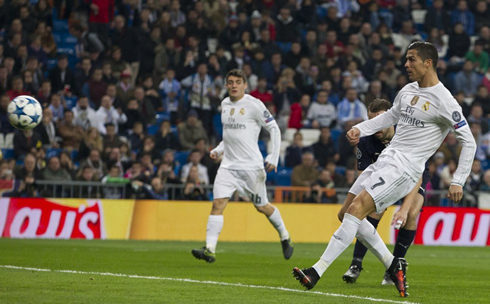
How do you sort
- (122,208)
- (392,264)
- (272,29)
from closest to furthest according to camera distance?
(392,264) < (122,208) < (272,29)

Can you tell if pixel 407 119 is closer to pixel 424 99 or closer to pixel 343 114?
pixel 424 99

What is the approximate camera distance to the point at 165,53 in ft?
77.3

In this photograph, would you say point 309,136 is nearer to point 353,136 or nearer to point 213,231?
point 213,231

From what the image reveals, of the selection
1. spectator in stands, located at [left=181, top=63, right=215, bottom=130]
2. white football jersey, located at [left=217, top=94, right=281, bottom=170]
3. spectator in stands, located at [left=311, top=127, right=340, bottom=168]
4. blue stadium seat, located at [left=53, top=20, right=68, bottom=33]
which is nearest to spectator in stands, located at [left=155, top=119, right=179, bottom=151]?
spectator in stands, located at [left=181, top=63, right=215, bottom=130]

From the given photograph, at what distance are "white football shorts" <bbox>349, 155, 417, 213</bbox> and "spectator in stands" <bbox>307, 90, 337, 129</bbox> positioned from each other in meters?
14.5

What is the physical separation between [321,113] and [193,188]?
192 inches

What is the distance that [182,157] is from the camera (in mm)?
21547

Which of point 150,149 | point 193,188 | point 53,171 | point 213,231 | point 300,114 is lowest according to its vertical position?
point 193,188

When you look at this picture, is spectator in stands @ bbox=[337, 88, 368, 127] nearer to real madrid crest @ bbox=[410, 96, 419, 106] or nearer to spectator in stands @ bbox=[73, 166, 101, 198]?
spectator in stands @ bbox=[73, 166, 101, 198]

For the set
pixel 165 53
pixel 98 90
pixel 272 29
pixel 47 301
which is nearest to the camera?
pixel 47 301

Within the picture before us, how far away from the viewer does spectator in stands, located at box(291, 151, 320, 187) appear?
812 inches

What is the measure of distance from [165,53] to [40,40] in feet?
10.5

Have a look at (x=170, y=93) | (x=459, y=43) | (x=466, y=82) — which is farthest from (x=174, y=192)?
(x=459, y=43)

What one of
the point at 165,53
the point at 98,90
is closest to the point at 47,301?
the point at 98,90
